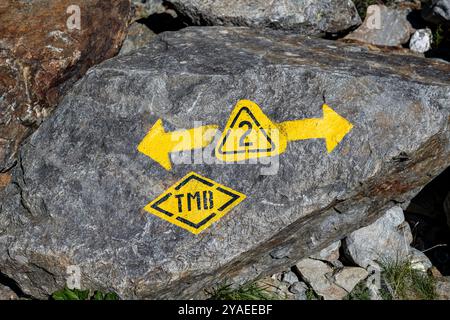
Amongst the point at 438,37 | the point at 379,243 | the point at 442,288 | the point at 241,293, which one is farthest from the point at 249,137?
the point at 438,37

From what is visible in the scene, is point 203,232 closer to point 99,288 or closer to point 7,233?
point 99,288

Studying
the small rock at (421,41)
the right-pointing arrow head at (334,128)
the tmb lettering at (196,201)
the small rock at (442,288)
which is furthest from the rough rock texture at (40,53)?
the small rock at (442,288)

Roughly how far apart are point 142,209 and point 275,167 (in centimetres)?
122

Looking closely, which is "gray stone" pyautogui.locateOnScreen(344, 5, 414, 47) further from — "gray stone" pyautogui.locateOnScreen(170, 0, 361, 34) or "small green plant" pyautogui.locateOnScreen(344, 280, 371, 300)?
"small green plant" pyautogui.locateOnScreen(344, 280, 371, 300)

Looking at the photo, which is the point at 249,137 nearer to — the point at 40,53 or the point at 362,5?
the point at 40,53

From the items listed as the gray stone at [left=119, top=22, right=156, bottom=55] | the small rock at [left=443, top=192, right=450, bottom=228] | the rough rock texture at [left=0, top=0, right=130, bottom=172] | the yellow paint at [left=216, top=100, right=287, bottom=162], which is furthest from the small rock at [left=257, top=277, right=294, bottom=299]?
the gray stone at [left=119, top=22, right=156, bottom=55]

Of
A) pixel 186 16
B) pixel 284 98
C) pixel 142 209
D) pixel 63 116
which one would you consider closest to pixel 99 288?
pixel 142 209

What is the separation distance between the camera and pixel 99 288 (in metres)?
5.27

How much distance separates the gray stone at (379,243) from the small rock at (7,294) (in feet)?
10.9

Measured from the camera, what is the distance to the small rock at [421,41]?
7539 millimetres

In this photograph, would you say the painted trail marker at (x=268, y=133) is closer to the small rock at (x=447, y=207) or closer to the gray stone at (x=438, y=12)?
the small rock at (x=447, y=207)

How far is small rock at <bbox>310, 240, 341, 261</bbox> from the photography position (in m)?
6.32

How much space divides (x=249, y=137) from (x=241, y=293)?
149 centimetres

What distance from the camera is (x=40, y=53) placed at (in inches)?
235
